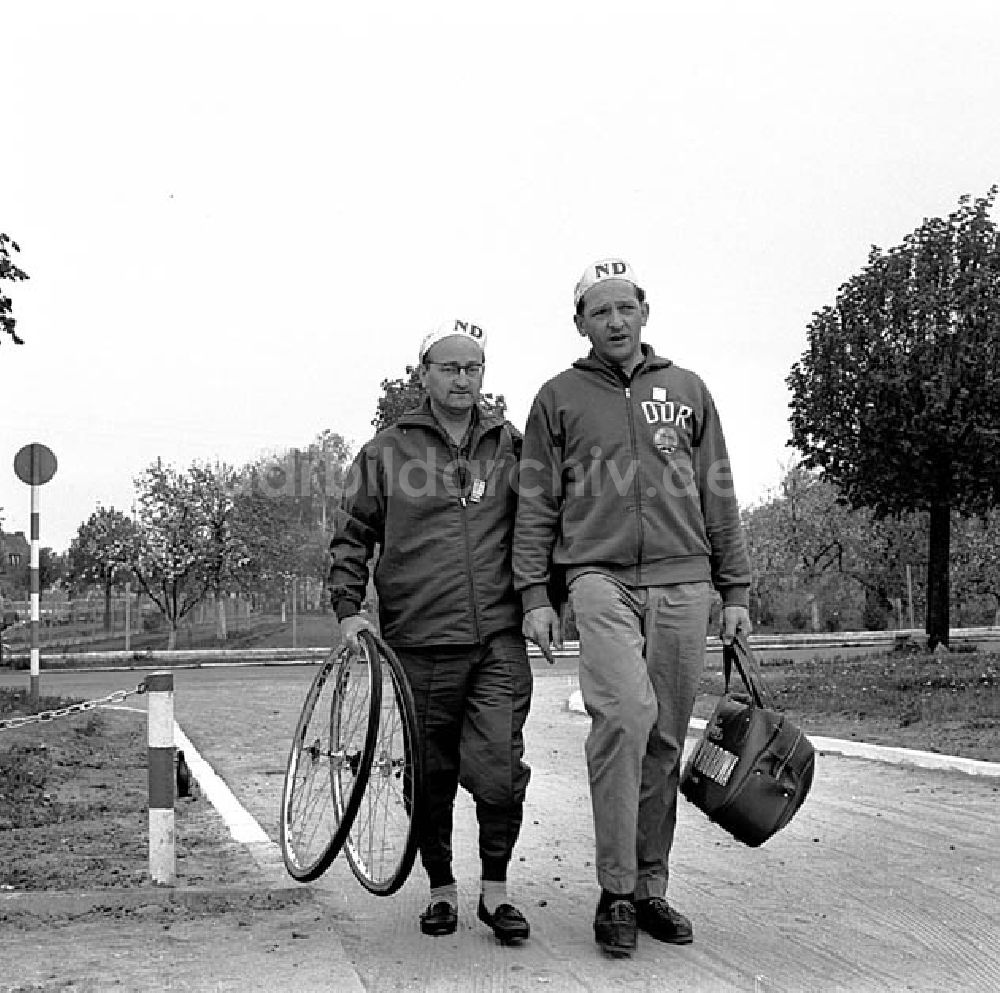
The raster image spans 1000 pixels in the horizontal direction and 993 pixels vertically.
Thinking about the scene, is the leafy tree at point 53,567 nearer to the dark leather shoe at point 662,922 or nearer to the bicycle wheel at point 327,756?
the bicycle wheel at point 327,756

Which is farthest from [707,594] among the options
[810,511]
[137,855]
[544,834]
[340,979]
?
[810,511]

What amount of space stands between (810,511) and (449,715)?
2219 inches

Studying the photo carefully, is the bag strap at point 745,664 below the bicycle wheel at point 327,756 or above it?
above

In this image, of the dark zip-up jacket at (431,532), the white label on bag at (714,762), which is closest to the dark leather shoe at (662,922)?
the white label on bag at (714,762)

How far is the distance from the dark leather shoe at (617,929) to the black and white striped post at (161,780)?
191 centimetres

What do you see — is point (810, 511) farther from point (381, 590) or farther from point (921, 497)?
point (381, 590)

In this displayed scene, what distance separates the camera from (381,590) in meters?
5.32

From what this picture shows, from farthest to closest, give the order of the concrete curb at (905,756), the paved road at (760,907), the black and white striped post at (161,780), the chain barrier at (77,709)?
1. the concrete curb at (905,756)
2. the chain barrier at (77,709)
3. the black and white striped post at (161,780)
4. the paved road at (760,907)

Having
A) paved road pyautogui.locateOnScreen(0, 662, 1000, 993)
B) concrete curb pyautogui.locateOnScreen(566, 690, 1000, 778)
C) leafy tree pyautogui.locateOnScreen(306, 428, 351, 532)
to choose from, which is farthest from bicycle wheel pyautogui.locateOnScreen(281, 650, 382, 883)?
leafy tree pyautogui.locateOnScreen(306, 428, 351, 532)

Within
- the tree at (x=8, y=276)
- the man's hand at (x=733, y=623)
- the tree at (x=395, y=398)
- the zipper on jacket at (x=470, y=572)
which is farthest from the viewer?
the tree at (x=395, y=398)

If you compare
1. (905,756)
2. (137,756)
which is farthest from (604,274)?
(137,756)

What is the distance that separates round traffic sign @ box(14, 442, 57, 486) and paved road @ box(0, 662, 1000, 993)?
981 cm

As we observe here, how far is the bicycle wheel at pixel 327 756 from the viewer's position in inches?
206

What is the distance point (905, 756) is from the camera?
10594 mm
